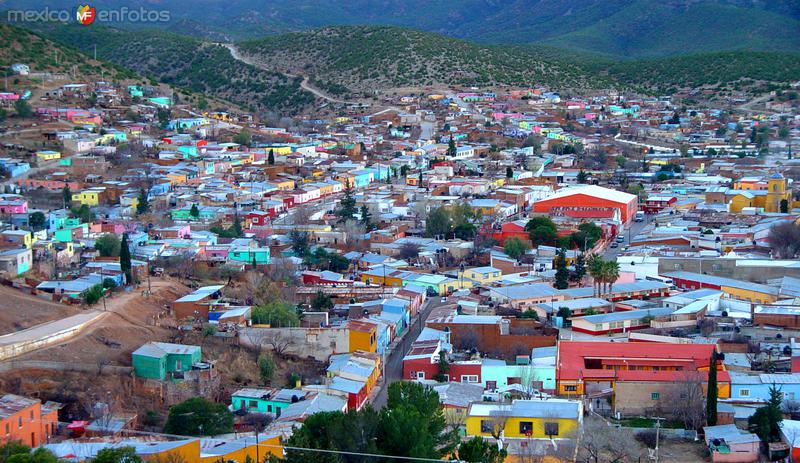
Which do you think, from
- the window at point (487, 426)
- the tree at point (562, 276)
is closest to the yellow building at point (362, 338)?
the window at point (487, 426)

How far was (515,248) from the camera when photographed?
28.8 meters

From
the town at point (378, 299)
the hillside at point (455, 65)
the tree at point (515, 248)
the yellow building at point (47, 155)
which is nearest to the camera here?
the town at point (378, 299)

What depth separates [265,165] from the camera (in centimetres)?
4262

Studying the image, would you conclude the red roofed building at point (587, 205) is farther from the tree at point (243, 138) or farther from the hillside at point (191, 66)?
the hillside at point (191, 66)

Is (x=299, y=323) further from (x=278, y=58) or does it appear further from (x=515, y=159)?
(x=278, y=58)

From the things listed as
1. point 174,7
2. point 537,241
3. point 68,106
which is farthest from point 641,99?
point 174,7

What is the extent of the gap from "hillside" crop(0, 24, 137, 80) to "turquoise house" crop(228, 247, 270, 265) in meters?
26.5

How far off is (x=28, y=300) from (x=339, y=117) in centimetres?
3778

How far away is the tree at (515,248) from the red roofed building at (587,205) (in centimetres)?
551

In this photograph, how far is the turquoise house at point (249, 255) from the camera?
89.0 ft

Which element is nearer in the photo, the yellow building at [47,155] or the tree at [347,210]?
the tree at [347,210]

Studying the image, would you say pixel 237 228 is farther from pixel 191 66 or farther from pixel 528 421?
pixel 191 66

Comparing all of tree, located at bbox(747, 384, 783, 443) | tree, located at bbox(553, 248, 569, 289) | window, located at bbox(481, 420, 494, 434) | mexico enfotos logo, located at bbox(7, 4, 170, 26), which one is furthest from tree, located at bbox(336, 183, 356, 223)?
mexico enfotos logo, located at bbox(7, 4, 170, 26)

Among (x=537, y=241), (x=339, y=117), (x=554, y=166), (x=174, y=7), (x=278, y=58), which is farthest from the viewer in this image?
(x=174, y=7)
